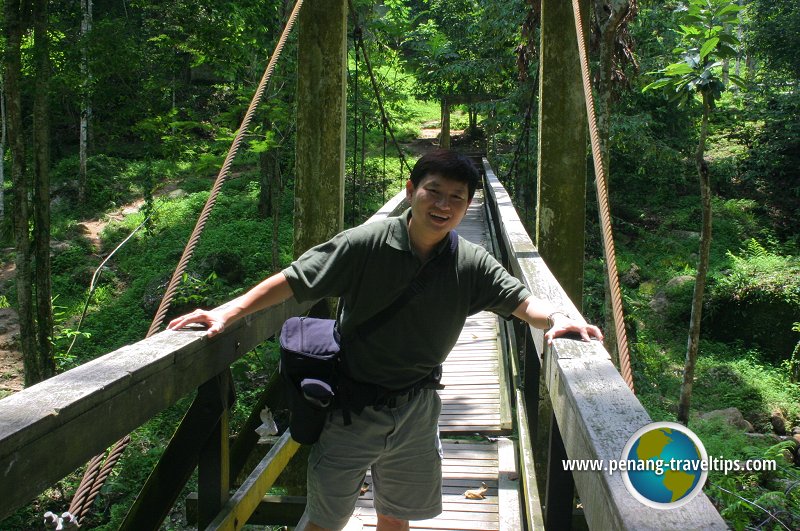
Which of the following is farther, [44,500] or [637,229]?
[637,229]

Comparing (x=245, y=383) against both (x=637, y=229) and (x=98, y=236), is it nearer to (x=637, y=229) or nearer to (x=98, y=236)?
(x=98, y=236)

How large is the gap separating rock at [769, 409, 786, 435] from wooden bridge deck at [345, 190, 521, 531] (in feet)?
13.8

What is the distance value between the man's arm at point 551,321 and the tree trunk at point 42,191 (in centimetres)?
638

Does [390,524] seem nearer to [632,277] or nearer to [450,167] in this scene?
[450,167]

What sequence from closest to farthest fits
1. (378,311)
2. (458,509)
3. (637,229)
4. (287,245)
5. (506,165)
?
(378,311) → (458,509) → (287,245) → (637,229) → (506,165)

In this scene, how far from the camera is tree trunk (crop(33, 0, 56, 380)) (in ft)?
21.7

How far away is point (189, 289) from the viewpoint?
7.33 m

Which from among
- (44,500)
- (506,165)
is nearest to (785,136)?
(506,165)

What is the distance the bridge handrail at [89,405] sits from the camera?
905mm

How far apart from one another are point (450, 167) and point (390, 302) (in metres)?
0.33

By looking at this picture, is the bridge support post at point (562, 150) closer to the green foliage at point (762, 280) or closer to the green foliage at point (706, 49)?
the green foliage at point (706, 49)

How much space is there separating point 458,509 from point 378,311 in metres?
1.17

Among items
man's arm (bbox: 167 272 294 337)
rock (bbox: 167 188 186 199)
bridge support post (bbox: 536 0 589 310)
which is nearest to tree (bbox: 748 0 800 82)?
rock (bbox: 167 188 186 199)

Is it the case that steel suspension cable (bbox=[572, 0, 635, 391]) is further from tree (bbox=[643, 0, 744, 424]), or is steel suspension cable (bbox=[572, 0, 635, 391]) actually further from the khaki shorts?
tree (bbox=[643, 0, 744, 424])
